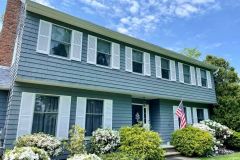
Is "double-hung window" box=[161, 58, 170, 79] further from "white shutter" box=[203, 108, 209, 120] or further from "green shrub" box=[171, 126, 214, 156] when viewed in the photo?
"white shutter" box=[203, 108, 209, 120]

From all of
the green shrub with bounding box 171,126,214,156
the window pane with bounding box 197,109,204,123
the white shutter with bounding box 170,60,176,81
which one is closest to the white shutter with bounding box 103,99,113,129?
the green shrub with bounding box 171,126,214,156

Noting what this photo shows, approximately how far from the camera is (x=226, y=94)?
56.9ft

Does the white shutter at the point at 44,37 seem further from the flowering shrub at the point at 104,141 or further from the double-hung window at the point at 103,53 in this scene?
the flowering shrub at the point at 104,141

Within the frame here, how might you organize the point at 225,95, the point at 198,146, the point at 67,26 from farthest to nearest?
the point at 225,95 → the point at 198,146 → the point at 67,26

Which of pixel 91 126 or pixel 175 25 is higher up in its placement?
pixel 175 25

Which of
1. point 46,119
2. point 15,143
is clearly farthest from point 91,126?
point 15,143

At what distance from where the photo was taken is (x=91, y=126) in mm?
10188

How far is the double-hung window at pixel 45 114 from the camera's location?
28.3 feet

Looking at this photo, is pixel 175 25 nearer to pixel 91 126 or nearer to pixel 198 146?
pixel 198 146

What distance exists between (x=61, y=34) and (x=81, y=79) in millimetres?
2216

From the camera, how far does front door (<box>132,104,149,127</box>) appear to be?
43.8ft

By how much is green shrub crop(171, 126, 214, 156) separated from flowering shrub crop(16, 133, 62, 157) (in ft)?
22.0

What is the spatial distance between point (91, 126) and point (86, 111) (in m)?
0.76

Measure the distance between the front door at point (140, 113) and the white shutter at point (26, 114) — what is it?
666cm
